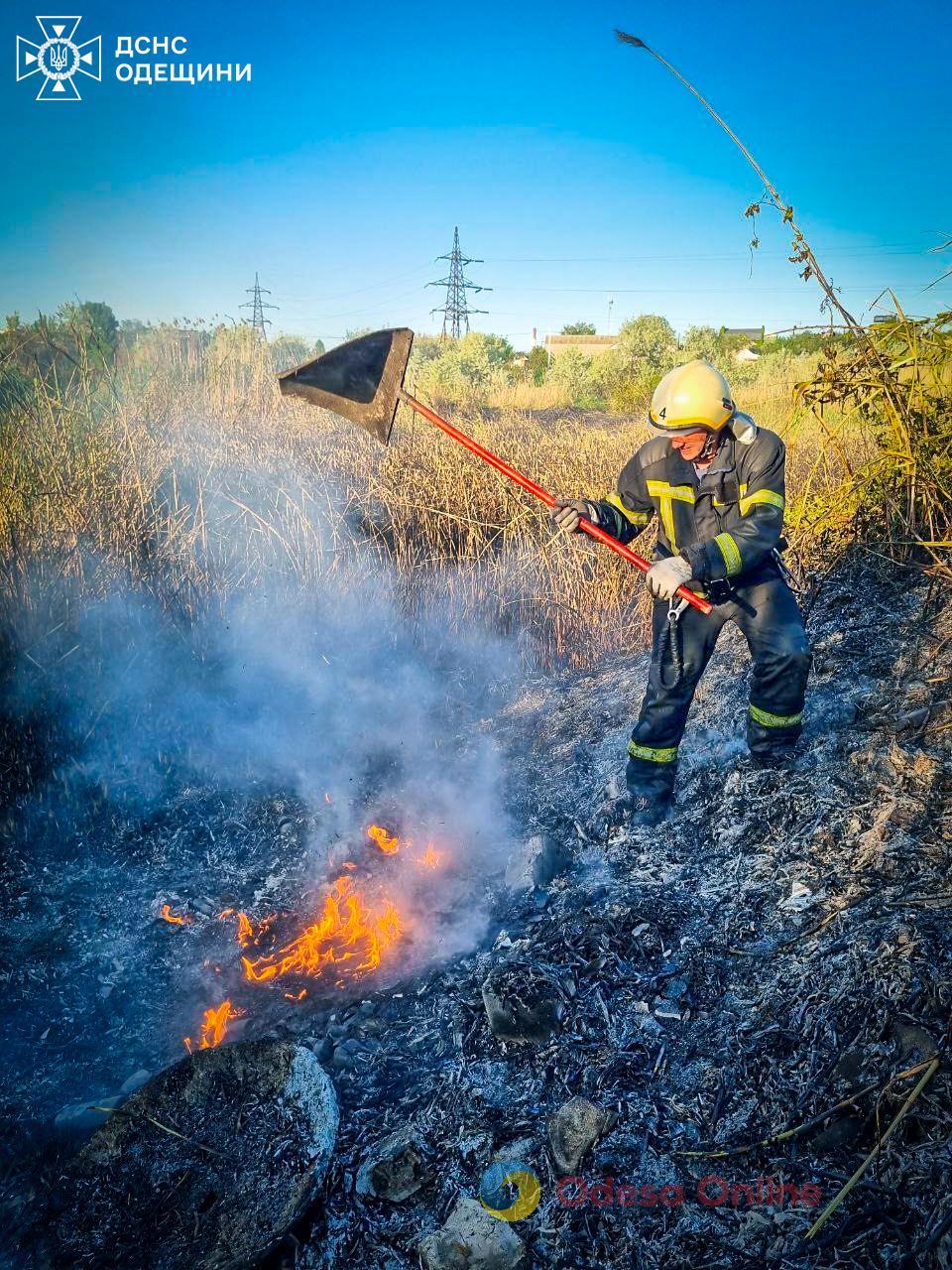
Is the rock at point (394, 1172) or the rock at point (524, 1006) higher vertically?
the rock at point (524, 1006)

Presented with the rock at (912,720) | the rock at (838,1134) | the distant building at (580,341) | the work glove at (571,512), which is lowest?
the rock at (838,1134)

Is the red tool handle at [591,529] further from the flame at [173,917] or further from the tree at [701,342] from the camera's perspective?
the tree at [701,342]

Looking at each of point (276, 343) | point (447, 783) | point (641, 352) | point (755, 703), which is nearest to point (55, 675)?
point (447, 783)

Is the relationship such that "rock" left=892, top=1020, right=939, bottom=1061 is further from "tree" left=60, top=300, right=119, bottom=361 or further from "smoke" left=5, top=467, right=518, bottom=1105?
"tree" left=60, top=300, right=119, bottom=361

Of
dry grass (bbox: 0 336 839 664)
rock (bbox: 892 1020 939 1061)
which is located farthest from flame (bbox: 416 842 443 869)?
rock (bbox: 892 1020 939 1061)

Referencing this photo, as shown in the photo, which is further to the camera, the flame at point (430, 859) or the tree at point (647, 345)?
the tree at point (647, 345)

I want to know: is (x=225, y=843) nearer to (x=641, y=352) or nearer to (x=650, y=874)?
(x=650, y=874)

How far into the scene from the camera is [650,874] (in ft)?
11.6

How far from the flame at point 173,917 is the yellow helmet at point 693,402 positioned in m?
3.66

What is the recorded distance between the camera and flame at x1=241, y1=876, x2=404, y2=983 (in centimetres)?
347

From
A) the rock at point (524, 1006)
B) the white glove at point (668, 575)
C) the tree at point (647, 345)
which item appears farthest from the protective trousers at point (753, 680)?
the tree at point (647, 345)

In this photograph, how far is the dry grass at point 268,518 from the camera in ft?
17.0

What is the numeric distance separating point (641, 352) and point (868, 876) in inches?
1016

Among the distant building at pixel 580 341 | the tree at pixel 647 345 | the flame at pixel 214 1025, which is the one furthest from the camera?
the distant building at pixel 580 341
